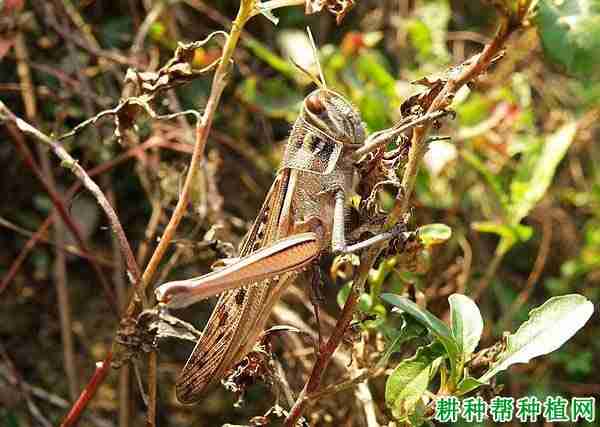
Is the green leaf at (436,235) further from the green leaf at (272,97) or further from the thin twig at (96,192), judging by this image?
the green leaf at (272,97)

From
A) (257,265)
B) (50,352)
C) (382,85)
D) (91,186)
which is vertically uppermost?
(382,85)

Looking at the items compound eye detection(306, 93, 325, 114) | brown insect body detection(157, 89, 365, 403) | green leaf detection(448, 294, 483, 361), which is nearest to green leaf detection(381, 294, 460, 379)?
green leaf detection(448, 294, 483, 361)

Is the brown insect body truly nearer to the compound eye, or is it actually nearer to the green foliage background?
the compound eye

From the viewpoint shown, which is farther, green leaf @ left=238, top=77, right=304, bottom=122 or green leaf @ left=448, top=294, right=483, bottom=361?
green leaf @ left=238, top=77, right=304, bottom=122

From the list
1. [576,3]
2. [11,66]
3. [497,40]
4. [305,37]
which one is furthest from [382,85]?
[497,40]

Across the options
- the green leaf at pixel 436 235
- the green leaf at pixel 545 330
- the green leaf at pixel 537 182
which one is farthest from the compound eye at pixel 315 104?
the green leaf at pixel 537 182

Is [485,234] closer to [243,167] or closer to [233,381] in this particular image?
[243,167]

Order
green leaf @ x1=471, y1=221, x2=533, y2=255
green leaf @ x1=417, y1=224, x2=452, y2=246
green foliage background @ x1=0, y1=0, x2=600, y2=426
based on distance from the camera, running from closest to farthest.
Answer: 1. green leaf @ x1=417, y1=224, x2=452, y2=246
2. green leaf @ x1=471, y1=221, x2=533, y2=255
3. green foliage background @ x1=0, y1=0, x2=600, y2=426
